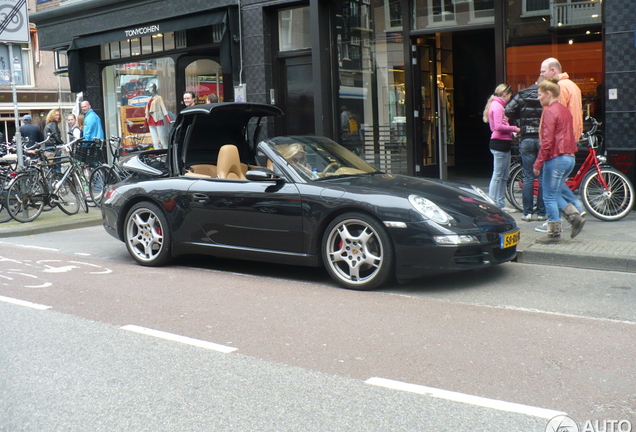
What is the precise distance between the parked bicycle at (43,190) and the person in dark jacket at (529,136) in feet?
23.6

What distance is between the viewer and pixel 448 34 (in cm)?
1384

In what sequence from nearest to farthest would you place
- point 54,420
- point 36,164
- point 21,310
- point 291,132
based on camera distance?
point 54,420, point 21,310, point 36,164, point 291,132

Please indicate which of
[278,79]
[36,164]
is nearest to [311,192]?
[36,164]

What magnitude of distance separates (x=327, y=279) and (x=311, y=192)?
90 cm

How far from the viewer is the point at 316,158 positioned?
7.49 meters

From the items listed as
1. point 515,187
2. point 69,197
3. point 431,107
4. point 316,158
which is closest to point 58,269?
point 316,158

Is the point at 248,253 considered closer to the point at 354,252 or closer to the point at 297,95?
the point at 354,252

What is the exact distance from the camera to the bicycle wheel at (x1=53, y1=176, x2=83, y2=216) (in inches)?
492

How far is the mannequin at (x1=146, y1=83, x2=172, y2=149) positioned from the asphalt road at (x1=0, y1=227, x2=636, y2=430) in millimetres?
9165

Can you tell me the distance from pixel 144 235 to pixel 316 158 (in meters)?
2.08

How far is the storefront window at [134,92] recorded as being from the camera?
17000mm

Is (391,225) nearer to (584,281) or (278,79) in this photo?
(584,281)

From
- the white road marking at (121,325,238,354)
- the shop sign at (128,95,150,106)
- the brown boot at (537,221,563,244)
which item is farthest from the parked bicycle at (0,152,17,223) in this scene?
the brown boot at (537,221,563,244)

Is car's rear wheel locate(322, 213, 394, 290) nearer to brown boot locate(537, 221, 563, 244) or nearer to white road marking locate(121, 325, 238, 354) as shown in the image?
white road marking locate(121, 325, 238, 354)
